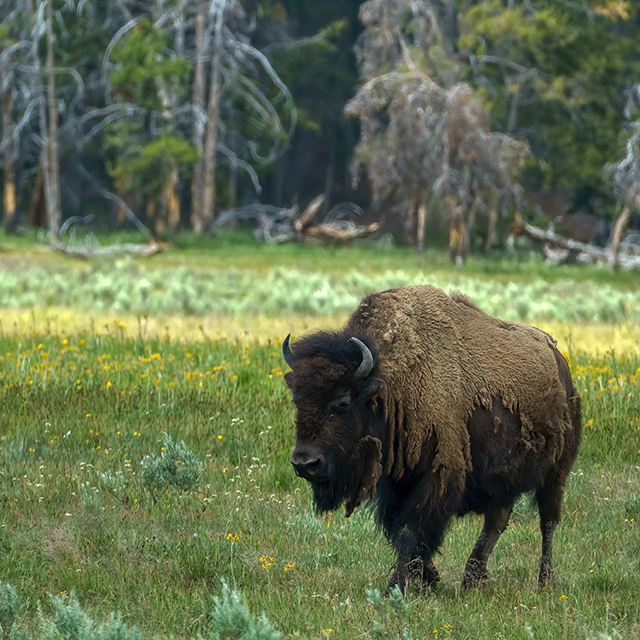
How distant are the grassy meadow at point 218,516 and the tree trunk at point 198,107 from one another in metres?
25.4

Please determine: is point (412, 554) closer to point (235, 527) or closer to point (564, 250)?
point (235, 527)

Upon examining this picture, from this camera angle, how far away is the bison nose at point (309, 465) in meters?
4.71

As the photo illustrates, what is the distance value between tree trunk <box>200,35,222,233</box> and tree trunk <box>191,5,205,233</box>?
353mm

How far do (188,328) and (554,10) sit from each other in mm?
29867

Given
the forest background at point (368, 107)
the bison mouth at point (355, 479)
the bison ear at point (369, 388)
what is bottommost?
the bison mouth at point (355, 479)

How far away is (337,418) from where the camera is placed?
16.1 feet

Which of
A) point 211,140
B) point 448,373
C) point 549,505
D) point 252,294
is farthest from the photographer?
point 211,140

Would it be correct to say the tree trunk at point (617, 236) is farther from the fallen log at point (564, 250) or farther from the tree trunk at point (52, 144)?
the tree trunk at point (52, 144)

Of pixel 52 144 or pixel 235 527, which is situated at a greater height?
pixel 52 144

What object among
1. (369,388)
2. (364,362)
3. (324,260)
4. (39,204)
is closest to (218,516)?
(369,388)

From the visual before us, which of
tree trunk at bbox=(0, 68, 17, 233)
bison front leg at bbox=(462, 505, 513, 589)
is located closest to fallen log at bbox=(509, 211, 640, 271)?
tree trunk at bbox=(0, 68, 17, 233)

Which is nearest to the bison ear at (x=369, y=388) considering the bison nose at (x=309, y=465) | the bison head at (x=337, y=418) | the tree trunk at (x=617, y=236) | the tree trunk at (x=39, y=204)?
the bison head at (x=337, y=418)

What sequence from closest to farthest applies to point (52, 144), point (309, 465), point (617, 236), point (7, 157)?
point (309, 465) → point (617, 236) → point (52, 144) → point (7, 157)

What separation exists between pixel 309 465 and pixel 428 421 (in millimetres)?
764
